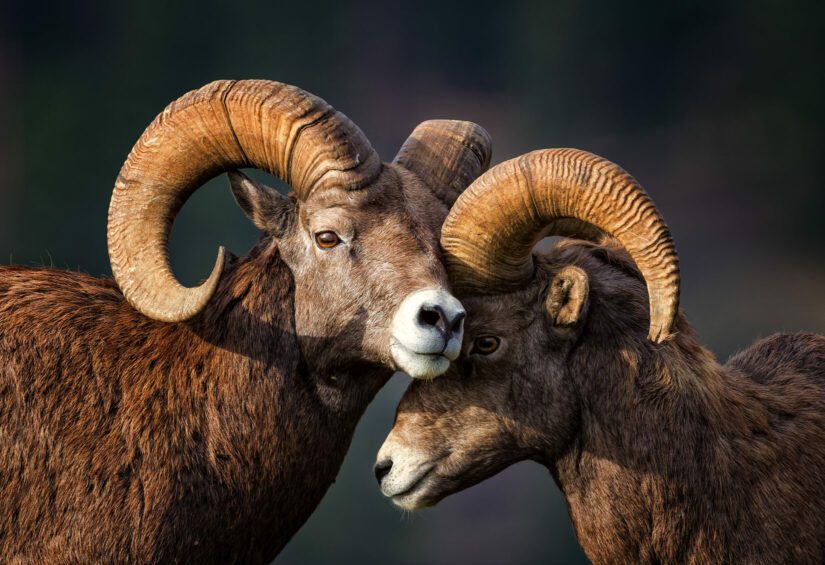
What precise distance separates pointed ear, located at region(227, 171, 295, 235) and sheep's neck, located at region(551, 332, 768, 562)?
1.69m

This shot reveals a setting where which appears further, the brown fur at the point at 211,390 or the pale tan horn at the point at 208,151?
the pale tan horn at the point at 208,151

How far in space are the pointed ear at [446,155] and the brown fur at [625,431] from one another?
2.30 ft

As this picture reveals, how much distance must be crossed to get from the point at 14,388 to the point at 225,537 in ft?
4.10

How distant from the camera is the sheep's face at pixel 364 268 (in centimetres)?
530

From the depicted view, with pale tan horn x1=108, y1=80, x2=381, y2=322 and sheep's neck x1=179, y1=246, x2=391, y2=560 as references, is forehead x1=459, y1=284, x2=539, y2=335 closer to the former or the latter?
sheep's neck x1=179, y1=246, x2=391, y2=560

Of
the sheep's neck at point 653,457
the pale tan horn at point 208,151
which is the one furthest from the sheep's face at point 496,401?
the pale tan horn at point 208,151

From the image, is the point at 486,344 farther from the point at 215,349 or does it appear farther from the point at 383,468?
the point at 215,349

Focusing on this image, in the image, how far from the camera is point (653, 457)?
553 cm

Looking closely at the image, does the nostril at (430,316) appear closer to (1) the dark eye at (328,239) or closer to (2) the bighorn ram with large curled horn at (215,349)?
(2) the bighorn ram with large curled horn at (215,349)

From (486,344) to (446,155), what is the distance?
119 centimetres

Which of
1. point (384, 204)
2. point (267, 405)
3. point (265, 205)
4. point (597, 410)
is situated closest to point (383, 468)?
point (267, 405)

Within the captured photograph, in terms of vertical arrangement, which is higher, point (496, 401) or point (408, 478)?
point (496, 401)

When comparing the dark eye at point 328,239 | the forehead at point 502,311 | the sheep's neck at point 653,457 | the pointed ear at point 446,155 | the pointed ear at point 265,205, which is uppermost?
the pointed ear at point 446,155

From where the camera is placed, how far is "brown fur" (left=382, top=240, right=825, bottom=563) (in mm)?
5484
